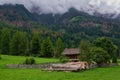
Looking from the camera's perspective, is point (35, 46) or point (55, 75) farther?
point (35, 46)

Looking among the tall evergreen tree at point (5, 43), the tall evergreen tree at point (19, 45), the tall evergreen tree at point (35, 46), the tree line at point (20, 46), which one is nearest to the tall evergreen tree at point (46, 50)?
the tree line at point (20, 46)

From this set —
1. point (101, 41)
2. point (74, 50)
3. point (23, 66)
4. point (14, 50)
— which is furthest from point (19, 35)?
point (23, 66)

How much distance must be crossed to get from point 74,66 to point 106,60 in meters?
29.9

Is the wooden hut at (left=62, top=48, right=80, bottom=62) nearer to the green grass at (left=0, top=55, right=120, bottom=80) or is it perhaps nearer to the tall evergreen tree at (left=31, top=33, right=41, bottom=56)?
the tall evergreen tree at (left=31, top=33, right=41, bottom=56)

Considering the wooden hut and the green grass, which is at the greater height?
the wooden hut

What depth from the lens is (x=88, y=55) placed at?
90312 millimetres

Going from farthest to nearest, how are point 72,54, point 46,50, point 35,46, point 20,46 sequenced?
1. point 35,46
2. point 20,46
3. point 46,50
4. point 72,54

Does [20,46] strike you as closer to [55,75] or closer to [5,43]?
[5,43]

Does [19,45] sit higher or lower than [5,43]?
lower

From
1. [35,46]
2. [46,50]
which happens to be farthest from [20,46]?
[46,50]

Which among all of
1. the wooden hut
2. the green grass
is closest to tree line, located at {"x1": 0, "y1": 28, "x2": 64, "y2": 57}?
the wooden hut

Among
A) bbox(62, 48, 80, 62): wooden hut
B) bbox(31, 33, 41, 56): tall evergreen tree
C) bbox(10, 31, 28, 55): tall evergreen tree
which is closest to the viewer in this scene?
bbox(62, 48, 80, 62): wooden hut

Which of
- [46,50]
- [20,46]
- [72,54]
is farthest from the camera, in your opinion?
[20,46]

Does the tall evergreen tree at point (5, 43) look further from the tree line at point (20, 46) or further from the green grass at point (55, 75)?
the green grass at point (55, 75)
